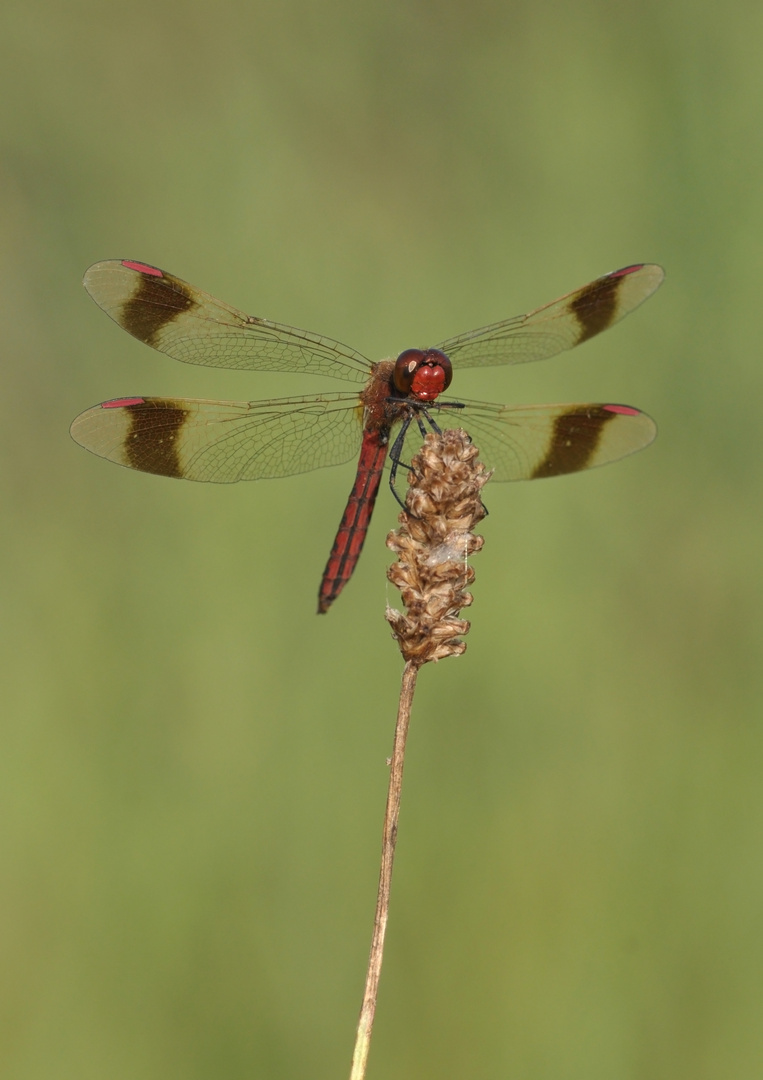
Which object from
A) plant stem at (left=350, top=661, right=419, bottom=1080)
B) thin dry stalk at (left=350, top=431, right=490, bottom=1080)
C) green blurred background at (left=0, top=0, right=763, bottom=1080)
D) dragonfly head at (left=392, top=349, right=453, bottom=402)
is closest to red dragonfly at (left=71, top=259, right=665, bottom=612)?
dragonfly head at (left=392, top=349, right=453, bottom=402)

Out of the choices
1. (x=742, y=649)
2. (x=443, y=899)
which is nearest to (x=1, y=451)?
(x=443, y=899)

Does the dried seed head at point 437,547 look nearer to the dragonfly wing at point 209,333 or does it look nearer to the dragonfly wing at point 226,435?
the dragonfly wing at point 226,435

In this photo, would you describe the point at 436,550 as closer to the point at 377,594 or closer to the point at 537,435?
the point at 537,435

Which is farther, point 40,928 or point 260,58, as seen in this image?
point 260,58

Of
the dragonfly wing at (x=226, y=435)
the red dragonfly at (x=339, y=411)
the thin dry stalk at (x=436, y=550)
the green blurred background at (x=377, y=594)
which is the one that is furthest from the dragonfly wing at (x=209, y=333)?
the thin dry stalk at (x=436, y=550)

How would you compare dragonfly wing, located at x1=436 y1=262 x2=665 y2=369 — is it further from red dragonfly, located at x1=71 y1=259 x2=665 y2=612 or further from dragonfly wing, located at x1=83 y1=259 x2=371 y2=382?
dragonfly wing, located at x1=83 y1=259 x2=371 y2=382

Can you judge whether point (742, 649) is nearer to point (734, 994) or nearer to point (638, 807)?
point (638, 807)
